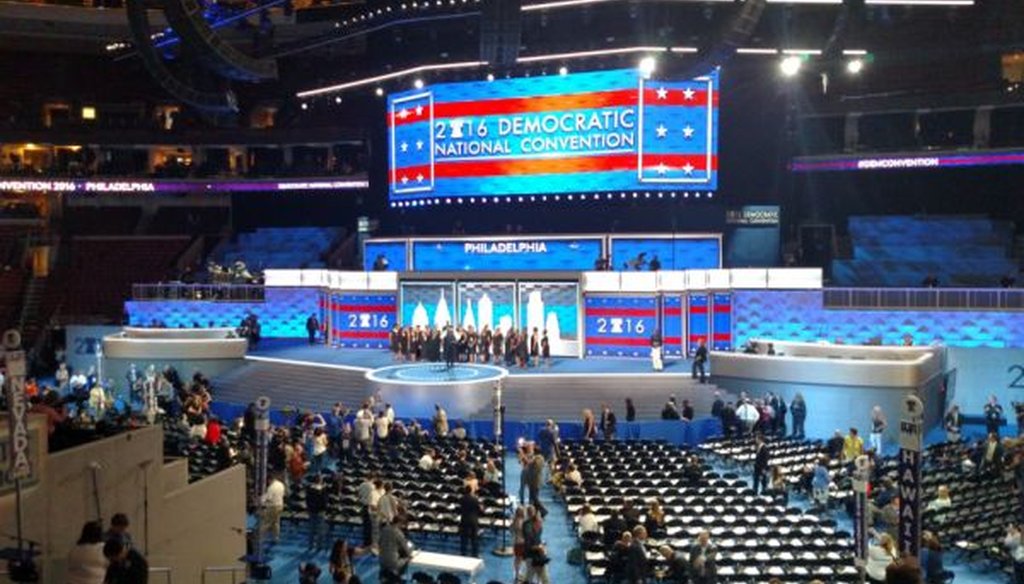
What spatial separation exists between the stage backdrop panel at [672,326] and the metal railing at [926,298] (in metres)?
4.80

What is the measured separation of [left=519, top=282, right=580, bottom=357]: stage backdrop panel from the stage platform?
1066 millimetres

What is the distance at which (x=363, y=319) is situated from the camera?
36.7 meters

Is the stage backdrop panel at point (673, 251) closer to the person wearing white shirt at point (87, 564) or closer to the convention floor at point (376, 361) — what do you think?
the convention floor at point (376, 361)

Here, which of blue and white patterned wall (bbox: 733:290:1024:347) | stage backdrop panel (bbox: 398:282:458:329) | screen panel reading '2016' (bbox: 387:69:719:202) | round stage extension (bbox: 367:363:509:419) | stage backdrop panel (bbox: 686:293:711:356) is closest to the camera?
round stage extension (bbox: 367:363:509:419)

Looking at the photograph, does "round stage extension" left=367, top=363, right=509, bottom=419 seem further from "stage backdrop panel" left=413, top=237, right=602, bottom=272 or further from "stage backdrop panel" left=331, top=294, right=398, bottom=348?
"stage backdrop panel" left=331, top=294, right=398, bottom=348

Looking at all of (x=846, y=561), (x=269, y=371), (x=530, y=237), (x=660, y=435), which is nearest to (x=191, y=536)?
(x=846, y=561)

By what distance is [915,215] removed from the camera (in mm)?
40125

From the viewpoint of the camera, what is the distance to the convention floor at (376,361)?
98.7 feet

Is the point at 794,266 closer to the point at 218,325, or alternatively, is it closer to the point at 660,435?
the point at 660,435

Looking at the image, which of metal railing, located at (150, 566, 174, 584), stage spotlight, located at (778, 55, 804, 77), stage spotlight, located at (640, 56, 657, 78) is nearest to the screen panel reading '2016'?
stage spotlight, located at (640, 56, 657, 78)

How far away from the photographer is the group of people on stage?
31500 mm

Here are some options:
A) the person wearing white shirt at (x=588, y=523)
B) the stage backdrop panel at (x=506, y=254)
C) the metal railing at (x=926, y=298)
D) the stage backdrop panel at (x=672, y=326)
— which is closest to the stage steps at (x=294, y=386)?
the stage backdrop panel at (x=506, y=254)

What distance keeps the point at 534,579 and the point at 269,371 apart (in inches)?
766

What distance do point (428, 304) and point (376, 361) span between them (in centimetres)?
390
